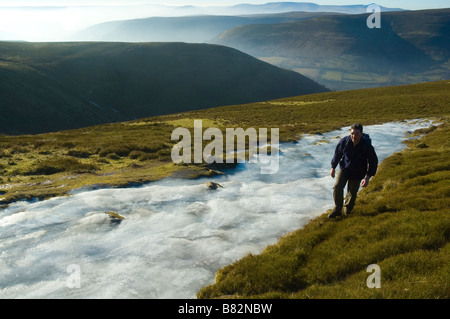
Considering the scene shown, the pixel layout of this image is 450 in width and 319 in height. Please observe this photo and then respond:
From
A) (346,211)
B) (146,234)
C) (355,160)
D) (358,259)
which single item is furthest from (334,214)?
(146,234)

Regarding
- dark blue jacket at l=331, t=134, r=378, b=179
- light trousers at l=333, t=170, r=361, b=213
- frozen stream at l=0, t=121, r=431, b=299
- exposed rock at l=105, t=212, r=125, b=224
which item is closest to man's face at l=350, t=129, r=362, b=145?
dark blue jacket at l=331, t=134, r=378, b=179

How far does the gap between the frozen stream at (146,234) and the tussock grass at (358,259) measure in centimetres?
122

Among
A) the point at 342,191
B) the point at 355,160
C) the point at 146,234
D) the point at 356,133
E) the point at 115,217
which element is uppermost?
the point at 356,133

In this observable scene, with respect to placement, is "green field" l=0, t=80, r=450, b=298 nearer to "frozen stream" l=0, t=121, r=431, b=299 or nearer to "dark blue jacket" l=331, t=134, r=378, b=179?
"frozen stream" l=0, t=121, r=431, b=299

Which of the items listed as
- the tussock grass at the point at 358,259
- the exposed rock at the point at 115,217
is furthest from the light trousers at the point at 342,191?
the exposed rock at the point at 115,217

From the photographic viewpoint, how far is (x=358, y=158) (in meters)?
11.3

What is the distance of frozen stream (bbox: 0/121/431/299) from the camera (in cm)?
924

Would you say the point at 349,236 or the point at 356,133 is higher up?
the point at 356,133

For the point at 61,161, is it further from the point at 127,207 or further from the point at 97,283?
the point at 97,283

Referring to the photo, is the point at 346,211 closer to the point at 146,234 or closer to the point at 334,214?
the point at 334,214

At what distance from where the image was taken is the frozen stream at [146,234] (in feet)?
30.3

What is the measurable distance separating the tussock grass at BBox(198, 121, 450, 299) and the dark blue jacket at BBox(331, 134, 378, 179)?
1.65m

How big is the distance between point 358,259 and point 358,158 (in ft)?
12.4

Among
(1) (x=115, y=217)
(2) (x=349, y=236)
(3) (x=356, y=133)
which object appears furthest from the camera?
(1) (x=115, y=217)
